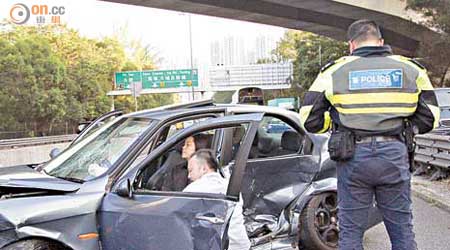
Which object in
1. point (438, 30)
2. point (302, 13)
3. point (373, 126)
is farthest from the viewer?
point (302, 13)

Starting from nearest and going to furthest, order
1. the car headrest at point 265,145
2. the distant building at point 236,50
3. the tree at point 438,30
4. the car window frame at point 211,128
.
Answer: the car window frame at point 211,128 → the car headrest at point 265,145 → the tree at point 438,30 → the distant building at point 236,50

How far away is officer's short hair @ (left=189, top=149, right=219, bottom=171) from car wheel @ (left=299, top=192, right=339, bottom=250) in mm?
1171

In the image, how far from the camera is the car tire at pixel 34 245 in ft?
11.3

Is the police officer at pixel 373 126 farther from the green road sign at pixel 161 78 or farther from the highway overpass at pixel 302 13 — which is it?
the green road sign at pixel 161 78

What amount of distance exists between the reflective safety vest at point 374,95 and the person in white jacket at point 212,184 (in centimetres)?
92

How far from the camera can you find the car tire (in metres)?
3.46

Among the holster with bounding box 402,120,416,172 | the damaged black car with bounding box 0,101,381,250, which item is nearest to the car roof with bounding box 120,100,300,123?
the damaged black car with bounding box 0,101,381,250

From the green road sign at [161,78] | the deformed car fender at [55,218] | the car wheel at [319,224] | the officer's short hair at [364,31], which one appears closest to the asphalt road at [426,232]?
the car wheel at [319,224]

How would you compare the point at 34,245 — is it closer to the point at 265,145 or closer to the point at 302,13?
the point at 265,145

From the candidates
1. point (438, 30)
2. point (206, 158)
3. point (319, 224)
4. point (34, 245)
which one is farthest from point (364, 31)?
point (438, 30)

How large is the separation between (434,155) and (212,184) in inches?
261

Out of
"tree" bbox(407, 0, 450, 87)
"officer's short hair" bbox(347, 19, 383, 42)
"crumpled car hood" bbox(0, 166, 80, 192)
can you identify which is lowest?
"crumpled car hood" bbox(0, 166, 80, 192)

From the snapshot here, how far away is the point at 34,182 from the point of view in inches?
157

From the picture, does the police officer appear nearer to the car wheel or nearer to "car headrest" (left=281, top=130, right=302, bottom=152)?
the car wheel
